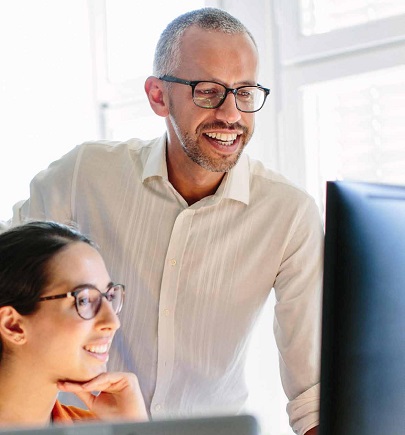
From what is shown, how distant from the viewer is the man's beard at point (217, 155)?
194 cm

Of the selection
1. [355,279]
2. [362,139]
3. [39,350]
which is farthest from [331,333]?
[362,139]

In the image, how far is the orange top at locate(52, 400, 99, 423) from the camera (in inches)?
64.8

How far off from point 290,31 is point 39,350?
160 centimetres

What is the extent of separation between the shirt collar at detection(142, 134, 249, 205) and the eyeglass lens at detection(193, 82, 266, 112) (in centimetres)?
16

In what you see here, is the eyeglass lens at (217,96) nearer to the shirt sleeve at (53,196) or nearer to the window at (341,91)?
the shirt sleeve at (53,196)

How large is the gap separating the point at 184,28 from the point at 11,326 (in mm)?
900

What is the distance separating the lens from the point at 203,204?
2057mm

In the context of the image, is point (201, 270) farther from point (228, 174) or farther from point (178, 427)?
point (178, 427)

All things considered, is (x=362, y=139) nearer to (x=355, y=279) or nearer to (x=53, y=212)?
(x=53, y=212)

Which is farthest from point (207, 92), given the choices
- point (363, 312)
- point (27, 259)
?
point (363, 312)

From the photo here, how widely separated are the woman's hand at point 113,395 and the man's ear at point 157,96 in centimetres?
75

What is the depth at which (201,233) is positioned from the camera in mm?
2068

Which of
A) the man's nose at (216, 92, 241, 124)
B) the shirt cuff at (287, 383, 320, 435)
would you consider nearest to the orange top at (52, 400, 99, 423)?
the shirt cuff at (287, 383, 320, 435)

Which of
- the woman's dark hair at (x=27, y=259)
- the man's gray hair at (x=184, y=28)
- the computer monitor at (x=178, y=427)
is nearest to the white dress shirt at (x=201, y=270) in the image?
the man's gray hair at (x=184, y=28)
